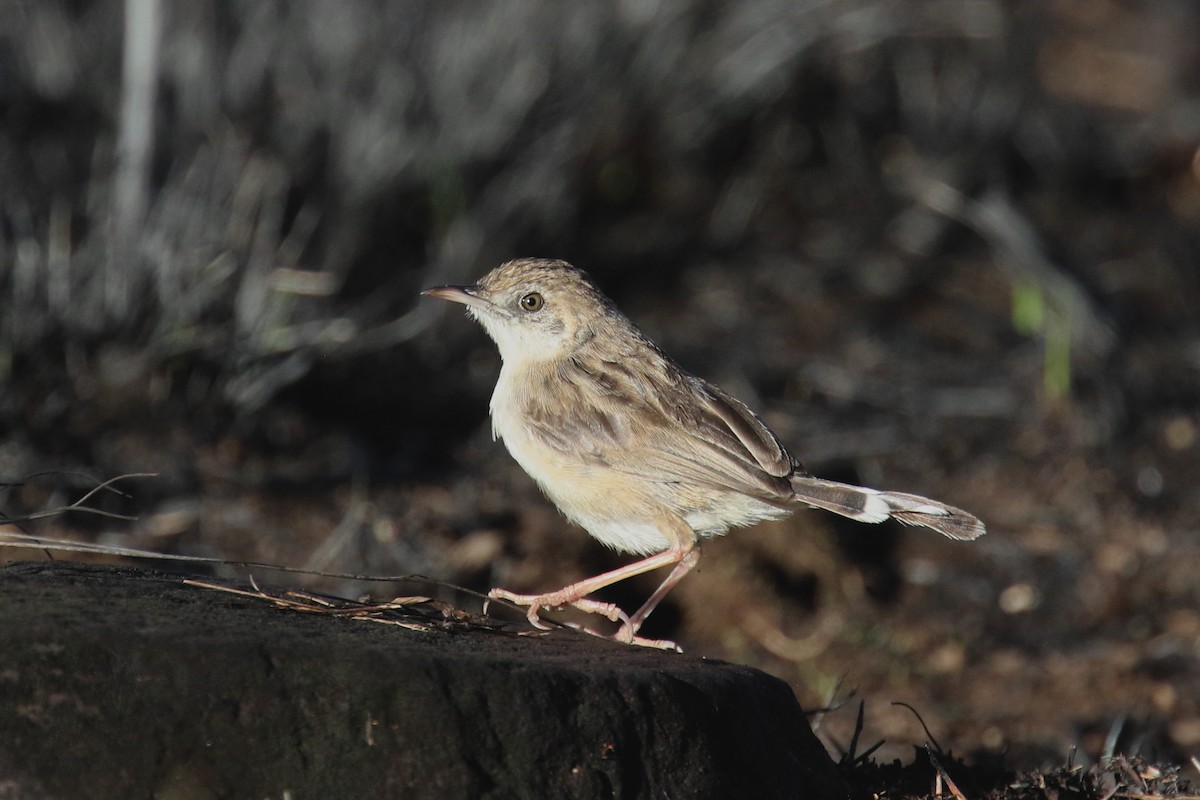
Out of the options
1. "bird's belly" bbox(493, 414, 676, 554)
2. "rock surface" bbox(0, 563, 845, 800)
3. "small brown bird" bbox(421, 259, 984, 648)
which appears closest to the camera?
"rock surface" bbox(0, 563, 845, 800)

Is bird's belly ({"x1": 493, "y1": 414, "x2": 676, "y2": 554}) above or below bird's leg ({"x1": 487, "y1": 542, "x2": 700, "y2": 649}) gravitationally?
above

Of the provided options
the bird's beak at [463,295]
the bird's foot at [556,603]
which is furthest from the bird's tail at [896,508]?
the bird's beak at [463,295]

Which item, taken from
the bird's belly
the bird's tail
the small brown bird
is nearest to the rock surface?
the small brown bird

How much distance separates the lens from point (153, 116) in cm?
780

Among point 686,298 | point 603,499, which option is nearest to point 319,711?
point 603,499

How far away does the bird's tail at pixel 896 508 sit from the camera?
4.93 meters

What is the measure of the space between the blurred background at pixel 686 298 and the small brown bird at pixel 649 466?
134 cm

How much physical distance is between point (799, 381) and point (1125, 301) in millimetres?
2740

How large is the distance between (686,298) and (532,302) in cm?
469

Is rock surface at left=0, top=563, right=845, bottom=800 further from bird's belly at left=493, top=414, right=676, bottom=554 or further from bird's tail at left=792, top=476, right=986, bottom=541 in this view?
bird's belly at left=493, top=414, right=676, bottom=554

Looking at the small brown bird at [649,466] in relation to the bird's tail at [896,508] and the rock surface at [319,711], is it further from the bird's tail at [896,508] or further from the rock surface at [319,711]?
the rock surface at [319,711]

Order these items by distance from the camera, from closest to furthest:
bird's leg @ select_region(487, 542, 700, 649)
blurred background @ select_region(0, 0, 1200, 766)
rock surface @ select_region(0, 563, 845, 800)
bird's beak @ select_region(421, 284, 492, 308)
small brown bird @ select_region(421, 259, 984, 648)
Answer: rock surface @ select_region(0, 563, 845, 800)
bird's leg @ select_region(487, 542, 700, 649)
small brown bird @ select_region(421, 259, 984, 648)
bird's beak @ select_region(421, 284, 492, 308)
blurred background @ select_region(0, 0, 1200, 766)

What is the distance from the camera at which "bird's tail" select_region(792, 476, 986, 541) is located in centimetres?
493

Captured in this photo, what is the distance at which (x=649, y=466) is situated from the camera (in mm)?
5238
